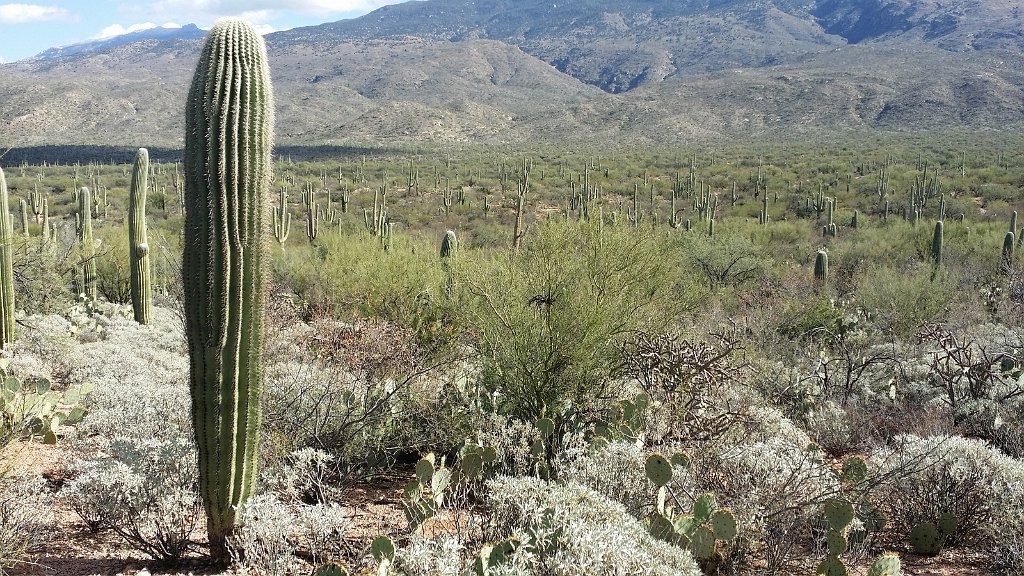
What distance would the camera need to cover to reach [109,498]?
4.87 metres

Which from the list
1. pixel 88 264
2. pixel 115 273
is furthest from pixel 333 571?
pixel 115 273

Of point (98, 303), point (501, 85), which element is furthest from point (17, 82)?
point (98, 303)

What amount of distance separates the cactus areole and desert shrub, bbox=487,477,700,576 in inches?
62.9

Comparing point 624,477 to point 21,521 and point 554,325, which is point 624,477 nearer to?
point 554,325

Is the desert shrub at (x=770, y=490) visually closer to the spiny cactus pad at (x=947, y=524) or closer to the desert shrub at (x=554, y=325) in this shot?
the spiny cactus pad at (x=947, y=524)

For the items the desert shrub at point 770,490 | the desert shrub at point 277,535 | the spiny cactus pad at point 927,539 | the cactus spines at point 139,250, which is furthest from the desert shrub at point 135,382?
the spiny cactus pad at point 927,539

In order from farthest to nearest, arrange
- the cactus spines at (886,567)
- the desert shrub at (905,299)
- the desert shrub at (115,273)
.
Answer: the desert shrub at (115,273) < the desert shrub at (905,299) < the cactus spines at (886,567)

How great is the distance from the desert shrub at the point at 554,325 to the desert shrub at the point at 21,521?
3711 mm

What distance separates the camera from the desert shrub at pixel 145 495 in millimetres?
4801

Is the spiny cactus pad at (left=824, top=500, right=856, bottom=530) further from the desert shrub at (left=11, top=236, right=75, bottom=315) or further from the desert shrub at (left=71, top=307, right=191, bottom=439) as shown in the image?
the desert shrub at (left=11, top=236, right=75, bottom=315)

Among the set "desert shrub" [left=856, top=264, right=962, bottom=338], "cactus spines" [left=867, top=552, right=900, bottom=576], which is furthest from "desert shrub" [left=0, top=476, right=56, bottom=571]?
"desert shrub" [left=856, top=264, right=962, bottom=338]

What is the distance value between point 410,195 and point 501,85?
115794 millimetres

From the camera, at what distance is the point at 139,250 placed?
13453mm

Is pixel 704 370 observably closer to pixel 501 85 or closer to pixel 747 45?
pixel 501 85
